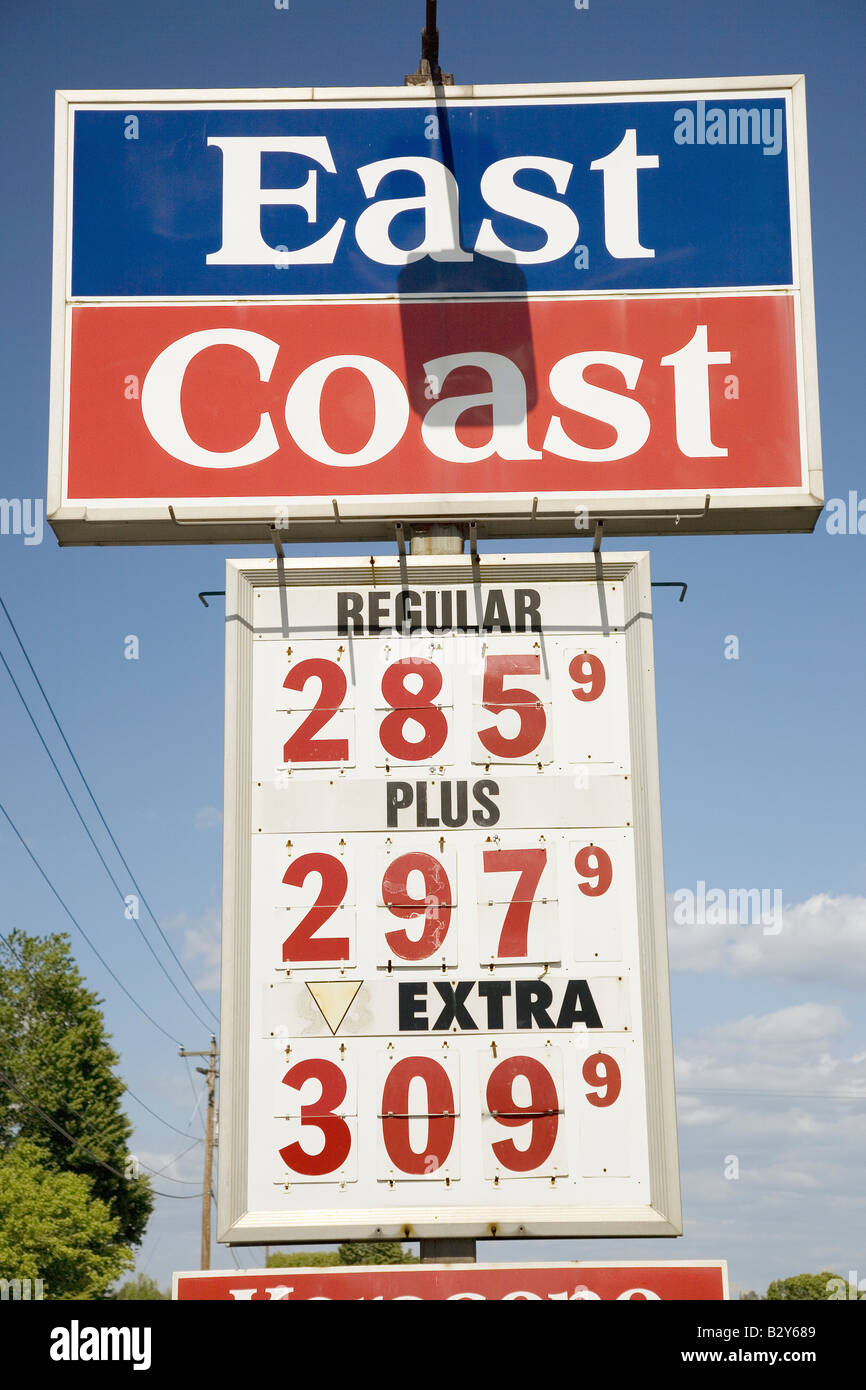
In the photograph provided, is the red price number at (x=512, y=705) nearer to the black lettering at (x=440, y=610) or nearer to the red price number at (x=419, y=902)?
the black lettering at (x=440, y=610)

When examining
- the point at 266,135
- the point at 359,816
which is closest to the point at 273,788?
the point at 359,816

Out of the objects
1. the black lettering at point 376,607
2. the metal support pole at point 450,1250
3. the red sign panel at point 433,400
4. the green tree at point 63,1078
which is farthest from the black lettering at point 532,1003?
the green tree at point 63,1078

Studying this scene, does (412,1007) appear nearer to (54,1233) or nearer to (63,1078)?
(54,1233)

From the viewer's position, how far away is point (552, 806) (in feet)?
21.2

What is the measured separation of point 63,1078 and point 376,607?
75.7 m

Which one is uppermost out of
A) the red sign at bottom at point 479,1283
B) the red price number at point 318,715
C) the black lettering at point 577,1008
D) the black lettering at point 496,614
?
the black lettering at point 496,614

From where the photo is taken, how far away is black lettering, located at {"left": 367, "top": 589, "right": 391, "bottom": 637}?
22.1ft

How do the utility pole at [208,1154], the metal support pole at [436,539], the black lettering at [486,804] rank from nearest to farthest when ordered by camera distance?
the black lettering at [486,804]
the metal support pole at [436,539]
the utility pole at [208,1154]

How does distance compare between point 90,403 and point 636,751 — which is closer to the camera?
point 636,751

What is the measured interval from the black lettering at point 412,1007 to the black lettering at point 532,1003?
41 centimetres

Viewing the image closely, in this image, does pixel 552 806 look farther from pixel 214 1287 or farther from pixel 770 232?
pixel 770 232

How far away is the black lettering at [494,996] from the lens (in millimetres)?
6203
